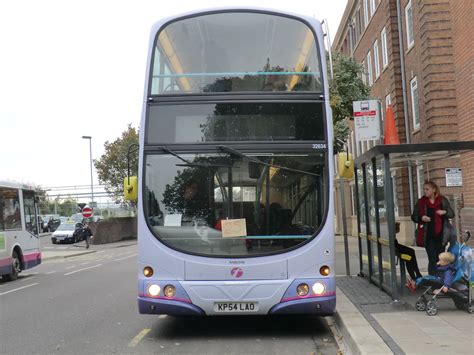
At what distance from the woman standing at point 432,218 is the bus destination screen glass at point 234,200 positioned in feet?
8.22

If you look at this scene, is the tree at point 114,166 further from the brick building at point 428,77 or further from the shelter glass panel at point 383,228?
the shelter glass panel at point 383,228

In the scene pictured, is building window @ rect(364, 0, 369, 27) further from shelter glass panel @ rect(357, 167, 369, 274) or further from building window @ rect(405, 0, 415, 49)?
shelter glass panel @ rect(357, 167, 369, 274)

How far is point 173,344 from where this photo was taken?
22.0ft

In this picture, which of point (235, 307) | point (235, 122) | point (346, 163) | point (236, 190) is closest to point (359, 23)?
point (346, 163)

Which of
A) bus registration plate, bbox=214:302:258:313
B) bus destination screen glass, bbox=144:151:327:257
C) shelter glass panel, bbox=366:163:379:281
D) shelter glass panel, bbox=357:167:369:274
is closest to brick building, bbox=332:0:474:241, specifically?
shelter glass panel, bbox=357:167:369:274

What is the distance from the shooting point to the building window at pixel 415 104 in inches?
813

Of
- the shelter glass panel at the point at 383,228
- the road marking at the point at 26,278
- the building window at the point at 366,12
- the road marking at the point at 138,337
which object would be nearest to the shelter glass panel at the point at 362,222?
the shelter glass panel at the point at 383,228

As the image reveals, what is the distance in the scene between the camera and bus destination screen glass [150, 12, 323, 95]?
6.95 m

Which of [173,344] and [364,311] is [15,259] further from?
[364,311]

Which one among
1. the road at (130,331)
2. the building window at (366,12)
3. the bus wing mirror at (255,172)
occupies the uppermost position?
the building window at (366,12)

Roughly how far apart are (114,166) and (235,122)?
4045 centimetres

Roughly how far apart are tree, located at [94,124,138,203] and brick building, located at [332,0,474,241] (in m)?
25.4

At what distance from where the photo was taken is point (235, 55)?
23.3ft

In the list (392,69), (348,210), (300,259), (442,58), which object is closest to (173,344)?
(300,259)
